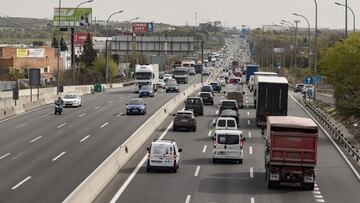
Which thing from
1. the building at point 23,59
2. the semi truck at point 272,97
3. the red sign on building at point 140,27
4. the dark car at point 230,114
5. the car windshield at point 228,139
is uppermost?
the red sign on building at point 140,27

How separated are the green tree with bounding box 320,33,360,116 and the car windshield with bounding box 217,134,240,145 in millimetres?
19349

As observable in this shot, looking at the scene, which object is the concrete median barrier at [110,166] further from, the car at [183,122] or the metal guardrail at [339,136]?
the metal guardrail at [339,136]

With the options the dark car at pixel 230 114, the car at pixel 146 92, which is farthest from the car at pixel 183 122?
the car at pixel 146 92

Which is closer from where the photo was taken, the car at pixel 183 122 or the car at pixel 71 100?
the car at pixel 183 122

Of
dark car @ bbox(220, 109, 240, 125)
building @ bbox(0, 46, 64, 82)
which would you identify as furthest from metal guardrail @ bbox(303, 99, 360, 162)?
building @ bbox(0, 46, 64, 82)

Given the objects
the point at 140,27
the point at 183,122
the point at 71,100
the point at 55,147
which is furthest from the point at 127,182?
the point at 140,27

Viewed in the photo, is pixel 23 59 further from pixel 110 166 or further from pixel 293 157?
pixel 293 157

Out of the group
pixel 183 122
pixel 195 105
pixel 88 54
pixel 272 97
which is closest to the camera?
pixel 183 122

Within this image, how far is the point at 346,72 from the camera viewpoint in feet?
179

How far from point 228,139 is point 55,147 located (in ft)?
34.6

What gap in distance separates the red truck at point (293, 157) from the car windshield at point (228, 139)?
630 cm

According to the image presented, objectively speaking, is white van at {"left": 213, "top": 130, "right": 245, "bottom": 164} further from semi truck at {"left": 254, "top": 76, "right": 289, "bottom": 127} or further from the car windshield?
semi truck at {"left": 254, "top": 76, "right": 289, "bottom": 127}

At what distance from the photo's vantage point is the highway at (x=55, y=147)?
29.0 metres

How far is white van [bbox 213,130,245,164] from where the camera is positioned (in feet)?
119
